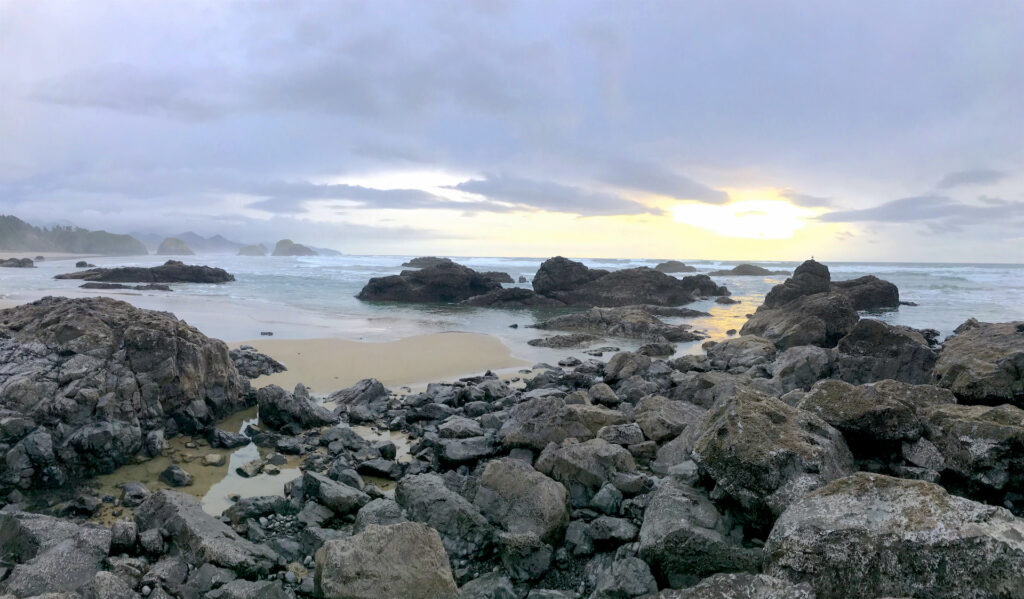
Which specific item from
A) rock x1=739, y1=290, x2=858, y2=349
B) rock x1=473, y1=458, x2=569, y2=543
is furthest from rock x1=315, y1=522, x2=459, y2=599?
rock x1=739, y1=290, x2=858, y2=349

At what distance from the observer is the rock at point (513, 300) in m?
32.8

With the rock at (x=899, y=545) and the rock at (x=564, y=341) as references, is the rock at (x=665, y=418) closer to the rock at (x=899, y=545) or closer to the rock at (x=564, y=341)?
the rock at (x=899, y=545)

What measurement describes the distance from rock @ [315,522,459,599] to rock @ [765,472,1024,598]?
2.03m

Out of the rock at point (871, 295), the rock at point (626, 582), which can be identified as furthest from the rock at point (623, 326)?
the rock at point (626, 582)

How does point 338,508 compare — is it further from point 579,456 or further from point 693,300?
point 693,300

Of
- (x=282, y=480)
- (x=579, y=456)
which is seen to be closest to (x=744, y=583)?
(x=579, y=456)

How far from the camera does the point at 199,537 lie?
13.7 feet

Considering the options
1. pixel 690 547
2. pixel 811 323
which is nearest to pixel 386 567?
pixel 690 547

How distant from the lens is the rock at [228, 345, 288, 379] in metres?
10.8

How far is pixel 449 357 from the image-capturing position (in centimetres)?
1416

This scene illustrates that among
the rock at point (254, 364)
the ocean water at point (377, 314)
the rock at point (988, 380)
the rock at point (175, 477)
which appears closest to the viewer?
the rock at point (988, 380)

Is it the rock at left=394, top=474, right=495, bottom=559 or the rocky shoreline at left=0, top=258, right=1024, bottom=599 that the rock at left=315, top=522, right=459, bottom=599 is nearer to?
the rocky shoreline at left=0, top=258, right=1024, bottom=599

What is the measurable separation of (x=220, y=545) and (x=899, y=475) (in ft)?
17.3

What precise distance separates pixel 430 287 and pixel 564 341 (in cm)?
1952
